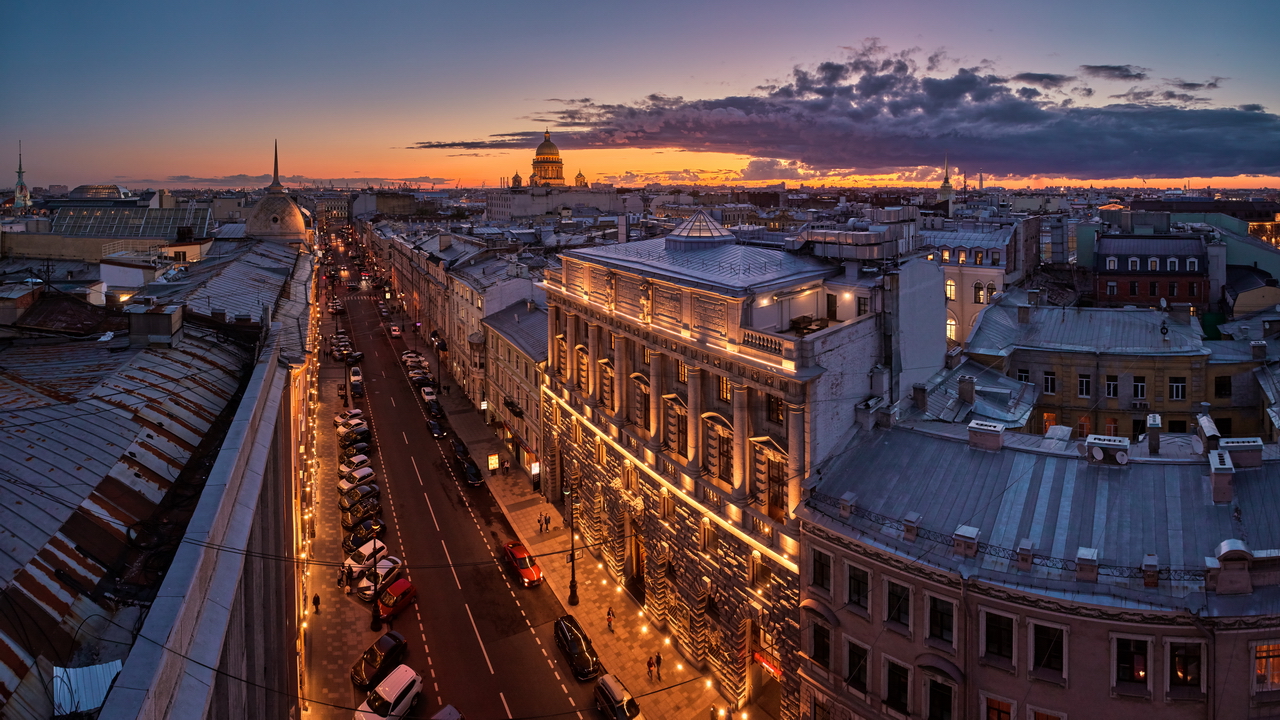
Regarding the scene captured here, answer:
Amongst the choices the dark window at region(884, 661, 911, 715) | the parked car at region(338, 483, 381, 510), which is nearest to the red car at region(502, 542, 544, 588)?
the parked car at region(338, 483, 381, 510)

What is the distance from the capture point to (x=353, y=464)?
5791cm

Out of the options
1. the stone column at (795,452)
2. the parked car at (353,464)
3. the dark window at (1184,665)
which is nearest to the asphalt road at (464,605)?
the parked car at (353,464)

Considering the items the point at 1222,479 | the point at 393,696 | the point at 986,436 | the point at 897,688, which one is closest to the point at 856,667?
the point at 897,688

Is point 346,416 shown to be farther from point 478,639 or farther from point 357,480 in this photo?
point 478,639

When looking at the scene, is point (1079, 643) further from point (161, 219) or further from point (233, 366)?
point (161, 219)

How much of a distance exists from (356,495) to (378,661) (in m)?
19.3

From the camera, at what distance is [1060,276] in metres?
82.6

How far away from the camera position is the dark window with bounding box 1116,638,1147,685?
865 inches

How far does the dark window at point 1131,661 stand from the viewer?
22.0 meters

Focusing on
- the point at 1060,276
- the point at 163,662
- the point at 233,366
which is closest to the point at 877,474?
the point at 163,662

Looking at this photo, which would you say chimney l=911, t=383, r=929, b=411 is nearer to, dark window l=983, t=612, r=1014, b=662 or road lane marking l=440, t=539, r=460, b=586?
dark window l=983, t=612, r=1014, b=662

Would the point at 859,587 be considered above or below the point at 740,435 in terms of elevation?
below

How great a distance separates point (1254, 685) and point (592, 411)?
3319cm

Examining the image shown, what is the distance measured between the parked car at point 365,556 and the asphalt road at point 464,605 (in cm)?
225
